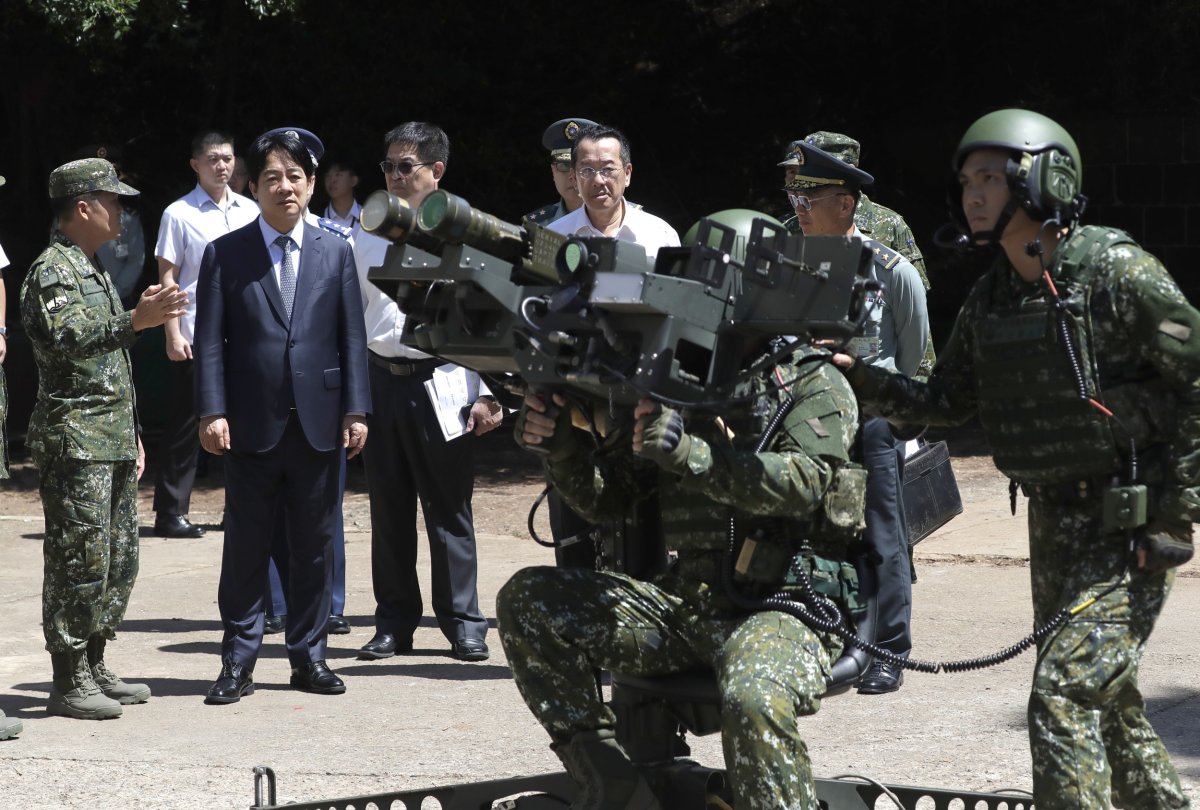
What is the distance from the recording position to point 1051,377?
13.6 ft

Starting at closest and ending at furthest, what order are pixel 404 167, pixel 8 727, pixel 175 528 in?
1. pixel 8 727
2. pixel 404 167
3. pixel 175 528

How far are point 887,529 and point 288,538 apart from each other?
2.22m

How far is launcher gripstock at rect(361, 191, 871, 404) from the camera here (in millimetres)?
3865

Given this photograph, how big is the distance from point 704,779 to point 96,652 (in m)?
2.92

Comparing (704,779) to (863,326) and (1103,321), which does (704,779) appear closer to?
(863,326)

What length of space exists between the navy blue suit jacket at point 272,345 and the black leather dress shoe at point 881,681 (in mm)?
2125

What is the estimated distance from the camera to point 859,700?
614 cm

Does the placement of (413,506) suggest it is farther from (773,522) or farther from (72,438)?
(773,522)

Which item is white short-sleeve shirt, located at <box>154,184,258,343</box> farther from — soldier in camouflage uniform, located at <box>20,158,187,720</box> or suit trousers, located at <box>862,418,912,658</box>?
suit trousers, located at <box>862,418,912,658</box>

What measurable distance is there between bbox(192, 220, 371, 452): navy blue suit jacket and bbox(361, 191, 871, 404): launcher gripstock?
7.50 feet

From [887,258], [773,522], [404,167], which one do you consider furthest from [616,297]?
[404,167]

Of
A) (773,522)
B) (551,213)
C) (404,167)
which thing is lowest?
(773,522)

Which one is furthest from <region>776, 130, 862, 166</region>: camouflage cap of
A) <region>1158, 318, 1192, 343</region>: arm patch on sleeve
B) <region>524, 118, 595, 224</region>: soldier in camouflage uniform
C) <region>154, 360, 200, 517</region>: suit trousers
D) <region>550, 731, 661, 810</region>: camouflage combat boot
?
<region>154, 360, 200, 517</region>: suit trousers

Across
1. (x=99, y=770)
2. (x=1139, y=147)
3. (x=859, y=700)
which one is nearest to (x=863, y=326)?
(x=859, y=700)
